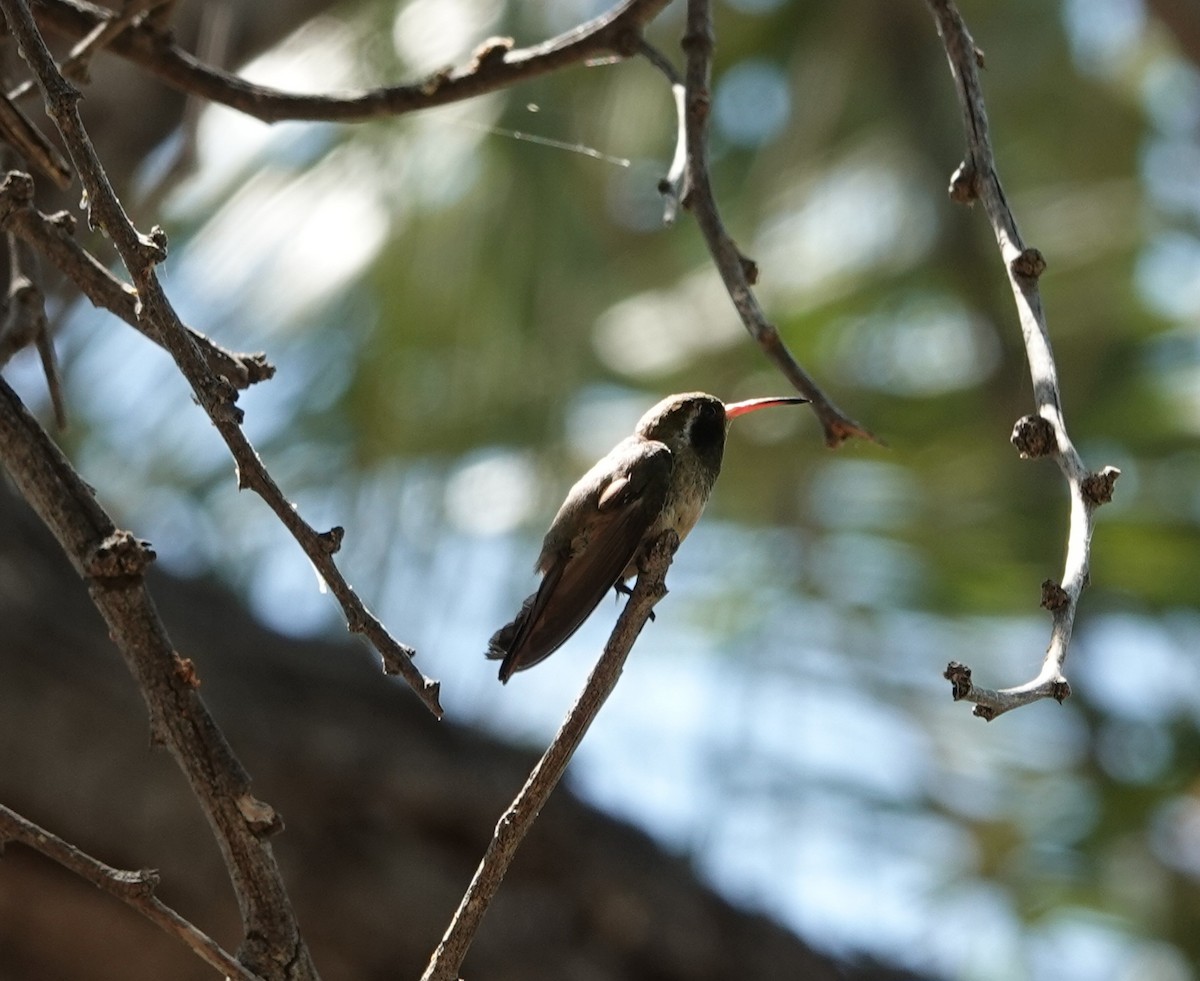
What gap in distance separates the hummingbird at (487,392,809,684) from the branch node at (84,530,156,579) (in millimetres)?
529

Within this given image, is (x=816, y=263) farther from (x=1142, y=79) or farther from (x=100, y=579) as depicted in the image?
(x=100, y=579)

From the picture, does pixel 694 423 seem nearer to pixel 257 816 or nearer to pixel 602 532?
pixel 602 532

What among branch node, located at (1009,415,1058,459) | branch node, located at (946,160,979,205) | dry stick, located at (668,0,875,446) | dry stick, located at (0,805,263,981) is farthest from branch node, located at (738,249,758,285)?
dry stick, located at (0,805,263,981)

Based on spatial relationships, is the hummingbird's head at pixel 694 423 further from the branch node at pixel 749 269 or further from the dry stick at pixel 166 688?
the dry stick at pixel 166 688

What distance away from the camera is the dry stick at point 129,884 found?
3.62 ft

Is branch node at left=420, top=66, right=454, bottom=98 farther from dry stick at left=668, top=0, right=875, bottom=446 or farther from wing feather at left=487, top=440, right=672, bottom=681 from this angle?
wing feather at left=487, top=440, right=672, bottom=681

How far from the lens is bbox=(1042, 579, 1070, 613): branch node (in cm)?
111

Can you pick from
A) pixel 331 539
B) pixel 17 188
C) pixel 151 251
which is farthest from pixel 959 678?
pixel 17 188

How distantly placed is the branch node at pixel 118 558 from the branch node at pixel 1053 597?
2.45 feet

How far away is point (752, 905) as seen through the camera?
→ 12.2 feet

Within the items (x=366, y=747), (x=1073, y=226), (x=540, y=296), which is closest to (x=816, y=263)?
(x=1073, y=226)

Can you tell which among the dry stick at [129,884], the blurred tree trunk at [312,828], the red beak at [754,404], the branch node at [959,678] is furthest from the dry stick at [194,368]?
the blurred tree trunk at [312,828]

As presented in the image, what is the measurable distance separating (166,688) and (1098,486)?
0.80 m

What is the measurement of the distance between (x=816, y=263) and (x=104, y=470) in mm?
3110
